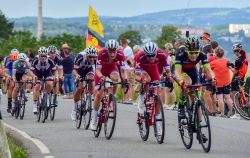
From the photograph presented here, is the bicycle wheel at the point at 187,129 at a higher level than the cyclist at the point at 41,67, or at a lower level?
lower

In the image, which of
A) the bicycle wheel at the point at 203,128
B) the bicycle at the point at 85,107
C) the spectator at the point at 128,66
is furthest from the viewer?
the spectator at the point at 128,66

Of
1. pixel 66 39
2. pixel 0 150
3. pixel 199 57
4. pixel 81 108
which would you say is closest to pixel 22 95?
pixel 81 108

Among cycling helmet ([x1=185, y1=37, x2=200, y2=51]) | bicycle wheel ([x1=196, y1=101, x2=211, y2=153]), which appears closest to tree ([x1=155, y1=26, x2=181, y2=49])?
cycling helmet ([x1=185, y1=37, x2=200, y2=51])

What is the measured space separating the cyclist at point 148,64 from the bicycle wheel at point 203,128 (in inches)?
44.8

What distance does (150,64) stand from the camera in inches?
447

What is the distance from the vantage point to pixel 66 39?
56031 millimetres

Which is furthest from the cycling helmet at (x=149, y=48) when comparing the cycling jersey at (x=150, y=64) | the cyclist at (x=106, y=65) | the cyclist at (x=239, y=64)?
the cyclist at (x=239, y=64)

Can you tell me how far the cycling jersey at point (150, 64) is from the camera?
36.8 feet

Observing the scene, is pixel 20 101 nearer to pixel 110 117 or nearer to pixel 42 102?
pixel 42 102

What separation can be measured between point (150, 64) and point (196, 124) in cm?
203

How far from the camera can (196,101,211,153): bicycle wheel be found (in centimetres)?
937

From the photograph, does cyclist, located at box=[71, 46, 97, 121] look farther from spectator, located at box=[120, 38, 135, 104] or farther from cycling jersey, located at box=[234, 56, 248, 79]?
spectator, located at box=[120, 38, 135, 104]

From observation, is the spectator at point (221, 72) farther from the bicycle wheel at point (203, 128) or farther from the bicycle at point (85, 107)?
the bicycle wheel at point (203, 128)

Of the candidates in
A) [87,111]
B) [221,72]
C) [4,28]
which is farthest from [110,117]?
[4,28]
